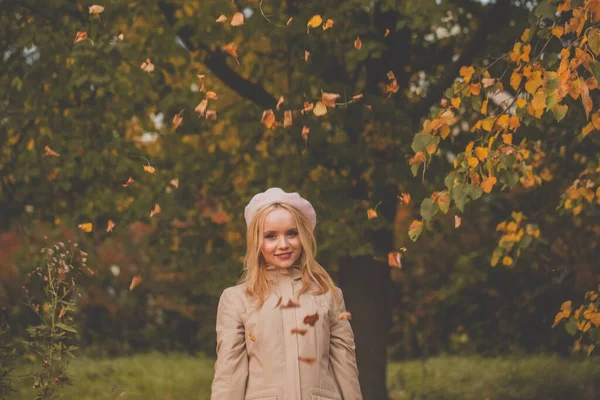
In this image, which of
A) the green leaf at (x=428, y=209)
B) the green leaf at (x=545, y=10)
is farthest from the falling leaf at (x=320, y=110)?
the green leaf at (x=545, y=10)

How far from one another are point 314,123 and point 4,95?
7.79 feet

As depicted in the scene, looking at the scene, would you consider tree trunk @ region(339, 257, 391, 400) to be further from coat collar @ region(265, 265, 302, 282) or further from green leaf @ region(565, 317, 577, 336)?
coat collar @ region(265, 265, 302, 282)

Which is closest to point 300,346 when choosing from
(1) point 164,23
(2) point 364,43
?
(2) point 364,43

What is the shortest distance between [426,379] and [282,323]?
5988mm

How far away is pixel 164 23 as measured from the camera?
6102 millimetres

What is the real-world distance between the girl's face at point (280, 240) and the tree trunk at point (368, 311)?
109 inches

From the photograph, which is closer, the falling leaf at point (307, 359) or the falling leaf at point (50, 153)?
the falling leaf at point (307, 359)

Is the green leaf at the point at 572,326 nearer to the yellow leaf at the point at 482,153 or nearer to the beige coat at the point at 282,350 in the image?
the yellow leaf at the point at 482,153

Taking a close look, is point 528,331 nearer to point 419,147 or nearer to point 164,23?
point 164,23

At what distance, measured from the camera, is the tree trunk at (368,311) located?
20.3ft

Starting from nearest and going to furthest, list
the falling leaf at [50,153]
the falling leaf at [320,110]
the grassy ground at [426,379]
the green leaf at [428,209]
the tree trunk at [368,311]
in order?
the green leaf at [428,209] < the falling leaf at [320,110] < the falling leaf at [50,153] < the tree trunk at [368,311] < the grassy ground at [426,379]

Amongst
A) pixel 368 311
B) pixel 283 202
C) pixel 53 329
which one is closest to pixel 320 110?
pixel 283 202

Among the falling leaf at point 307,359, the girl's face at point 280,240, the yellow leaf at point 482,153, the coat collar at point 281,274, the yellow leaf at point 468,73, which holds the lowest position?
the falling leaf at point 307,359

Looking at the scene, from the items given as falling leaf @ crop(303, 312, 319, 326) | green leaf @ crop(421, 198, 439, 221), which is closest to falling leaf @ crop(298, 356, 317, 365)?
falling leaf @ crop(303, 312, 319, 326)
